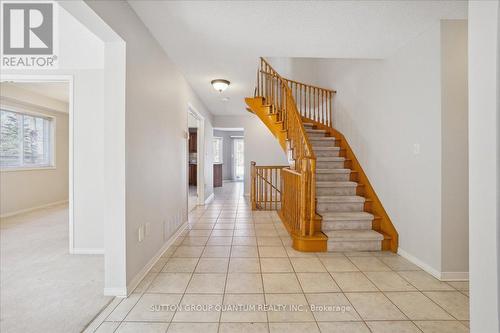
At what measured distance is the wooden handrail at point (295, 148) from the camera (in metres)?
2.94

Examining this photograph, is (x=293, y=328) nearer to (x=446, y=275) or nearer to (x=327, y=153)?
(x=446, y=275)

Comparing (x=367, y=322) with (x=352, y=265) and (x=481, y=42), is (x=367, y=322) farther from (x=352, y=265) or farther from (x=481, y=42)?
(x=481, y=42)

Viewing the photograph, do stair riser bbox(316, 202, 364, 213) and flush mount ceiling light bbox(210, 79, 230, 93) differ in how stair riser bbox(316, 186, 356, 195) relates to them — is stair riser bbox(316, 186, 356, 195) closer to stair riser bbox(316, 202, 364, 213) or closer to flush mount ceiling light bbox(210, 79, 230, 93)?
stair riser bbox(316, 202, 364, 213)

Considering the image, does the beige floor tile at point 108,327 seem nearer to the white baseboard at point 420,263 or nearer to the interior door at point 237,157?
the white baseboard at point 420,263

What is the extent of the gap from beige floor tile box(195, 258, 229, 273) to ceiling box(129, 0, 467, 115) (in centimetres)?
250

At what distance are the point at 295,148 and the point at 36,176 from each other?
5.74 metres

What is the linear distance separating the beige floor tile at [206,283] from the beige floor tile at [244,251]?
52cm

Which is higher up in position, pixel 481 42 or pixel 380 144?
pixel 481 42

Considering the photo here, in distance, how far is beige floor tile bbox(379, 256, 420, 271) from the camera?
2461 mm

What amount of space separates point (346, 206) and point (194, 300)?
8.31 feet

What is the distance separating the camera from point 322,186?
369 centimetres

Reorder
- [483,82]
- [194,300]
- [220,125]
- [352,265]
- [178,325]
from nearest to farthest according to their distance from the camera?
1. [483,82]
2. [178,325]
3. [194,300]
4. [352,265]
5. [220,125]

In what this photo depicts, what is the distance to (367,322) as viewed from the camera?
1.63 m

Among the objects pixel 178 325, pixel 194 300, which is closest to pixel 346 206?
pixel 194 300
